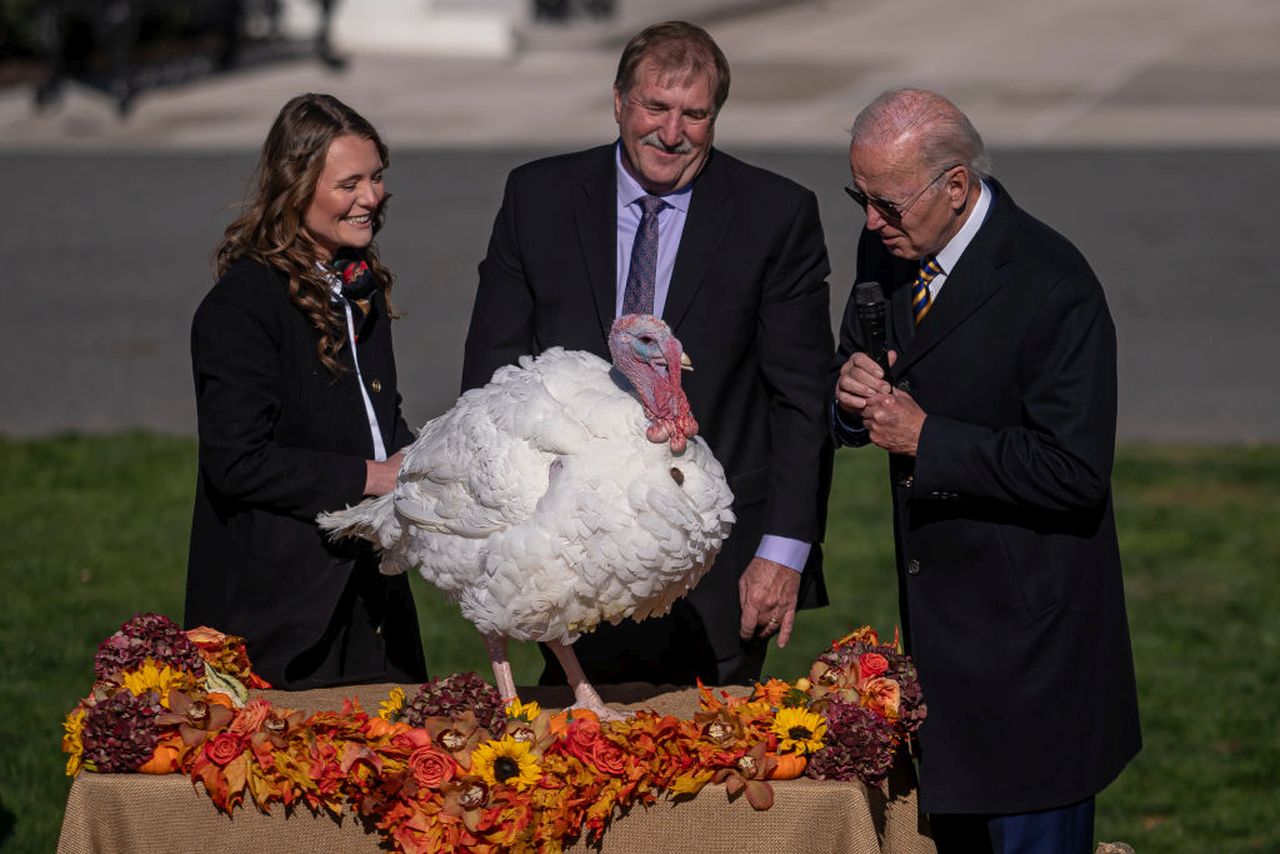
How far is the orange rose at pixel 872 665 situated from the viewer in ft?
14.5

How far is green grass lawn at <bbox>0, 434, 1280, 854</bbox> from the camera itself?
21.8ft

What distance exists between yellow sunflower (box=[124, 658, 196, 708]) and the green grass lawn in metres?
2.04

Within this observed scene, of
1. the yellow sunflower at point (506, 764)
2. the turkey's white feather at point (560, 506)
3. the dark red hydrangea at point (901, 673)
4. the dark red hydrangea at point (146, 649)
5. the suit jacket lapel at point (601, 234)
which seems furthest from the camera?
the suit jacket lapel at point (601, 234)

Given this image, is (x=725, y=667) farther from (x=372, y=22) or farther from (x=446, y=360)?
(x=372, y=22)

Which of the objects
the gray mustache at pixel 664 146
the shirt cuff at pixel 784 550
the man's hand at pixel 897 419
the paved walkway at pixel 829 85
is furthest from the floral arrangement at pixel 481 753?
the paved walkway at pixel 829 85

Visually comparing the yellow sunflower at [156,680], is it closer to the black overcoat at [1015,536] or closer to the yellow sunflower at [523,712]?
the yellow sunflower at [523,712]

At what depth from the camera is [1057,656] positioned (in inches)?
170

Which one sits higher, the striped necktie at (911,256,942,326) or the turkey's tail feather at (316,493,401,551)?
the striped necktie at (911,256,942,326)

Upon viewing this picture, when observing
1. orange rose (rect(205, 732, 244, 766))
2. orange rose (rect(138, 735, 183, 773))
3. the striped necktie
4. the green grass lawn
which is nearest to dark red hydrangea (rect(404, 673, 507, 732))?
orange rose (rect(205, 732, 244, 766))

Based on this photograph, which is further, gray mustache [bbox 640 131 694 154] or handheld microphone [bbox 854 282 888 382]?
gray mustache [bbox 640 131 694 154]

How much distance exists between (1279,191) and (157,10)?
559 inches

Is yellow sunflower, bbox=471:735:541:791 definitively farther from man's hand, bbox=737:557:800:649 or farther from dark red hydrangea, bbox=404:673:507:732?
man's hand, bbox=737:557:800:649

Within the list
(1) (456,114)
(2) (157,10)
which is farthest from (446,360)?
(2) (157,10)

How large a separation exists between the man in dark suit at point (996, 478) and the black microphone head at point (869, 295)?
12 cm
